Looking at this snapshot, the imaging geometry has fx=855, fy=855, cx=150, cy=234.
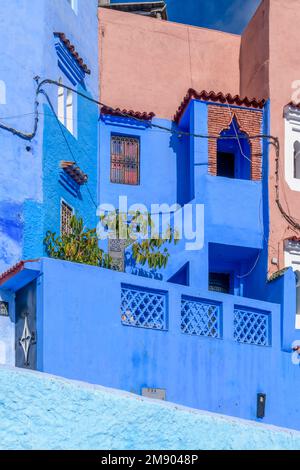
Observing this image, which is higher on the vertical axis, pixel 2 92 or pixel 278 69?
pixel 278 69

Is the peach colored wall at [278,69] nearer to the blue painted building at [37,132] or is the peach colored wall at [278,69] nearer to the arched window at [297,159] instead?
the arched window at [297,159]

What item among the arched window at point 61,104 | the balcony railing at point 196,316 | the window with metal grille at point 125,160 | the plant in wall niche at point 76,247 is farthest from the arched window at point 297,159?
the plant in wall niche at point 76,247

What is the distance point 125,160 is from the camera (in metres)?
18.4

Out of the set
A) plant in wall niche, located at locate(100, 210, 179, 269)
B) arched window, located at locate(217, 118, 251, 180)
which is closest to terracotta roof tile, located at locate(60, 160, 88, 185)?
plant in wall niche, located at locate(100, 210, 179, 269)

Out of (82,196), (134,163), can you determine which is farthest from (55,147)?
(134,163)

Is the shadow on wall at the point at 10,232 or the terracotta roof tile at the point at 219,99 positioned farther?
the terracotta roof tile at the point at 219,99

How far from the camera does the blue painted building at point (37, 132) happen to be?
14.7m

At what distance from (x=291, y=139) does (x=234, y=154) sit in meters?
1.52

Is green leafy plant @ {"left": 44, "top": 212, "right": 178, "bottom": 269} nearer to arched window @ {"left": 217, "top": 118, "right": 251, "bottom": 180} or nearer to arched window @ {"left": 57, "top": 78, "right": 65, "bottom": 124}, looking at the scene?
arched window @ {"left": 57, "top": 78, "right": 65, "bottom": 124}

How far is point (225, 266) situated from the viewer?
18.1 m

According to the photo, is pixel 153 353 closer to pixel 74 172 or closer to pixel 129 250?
pixel 129 250

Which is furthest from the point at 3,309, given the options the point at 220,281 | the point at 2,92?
the point at 220,281

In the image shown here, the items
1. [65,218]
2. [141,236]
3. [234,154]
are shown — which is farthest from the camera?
[234,154]

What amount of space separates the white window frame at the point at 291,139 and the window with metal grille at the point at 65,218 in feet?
15.1
